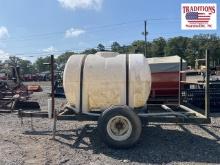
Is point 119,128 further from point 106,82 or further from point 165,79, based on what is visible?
point 165,79

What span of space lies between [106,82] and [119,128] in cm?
107

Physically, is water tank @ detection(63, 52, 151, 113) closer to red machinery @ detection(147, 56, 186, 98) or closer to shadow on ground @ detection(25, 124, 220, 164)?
shadow on ground @ detection(25, 124, 220, 164)

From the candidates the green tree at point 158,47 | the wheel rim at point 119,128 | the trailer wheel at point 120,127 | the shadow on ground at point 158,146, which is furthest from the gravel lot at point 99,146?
the green tree at point 158,47

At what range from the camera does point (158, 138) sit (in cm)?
830

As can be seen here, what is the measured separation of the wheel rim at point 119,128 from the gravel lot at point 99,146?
28 centimetres

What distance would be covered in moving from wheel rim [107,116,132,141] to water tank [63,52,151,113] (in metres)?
0.66

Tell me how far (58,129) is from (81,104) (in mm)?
1826

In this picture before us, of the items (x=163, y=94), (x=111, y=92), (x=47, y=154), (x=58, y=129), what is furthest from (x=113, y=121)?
(x=163, y=94)

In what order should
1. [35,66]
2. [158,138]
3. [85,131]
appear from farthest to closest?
1. [35,66]
2. [85,131]
3. [158,138]

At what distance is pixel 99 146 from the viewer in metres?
7.62

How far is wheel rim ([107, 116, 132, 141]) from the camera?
7316 millimetres

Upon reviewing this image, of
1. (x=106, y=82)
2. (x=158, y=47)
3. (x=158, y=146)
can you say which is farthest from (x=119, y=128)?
(x=158, y=47)

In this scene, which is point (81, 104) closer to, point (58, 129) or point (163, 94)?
point (58, 129)

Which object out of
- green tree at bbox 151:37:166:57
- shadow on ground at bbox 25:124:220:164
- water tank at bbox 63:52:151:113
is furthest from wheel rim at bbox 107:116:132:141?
green tree at bbox 151:37:166:57
